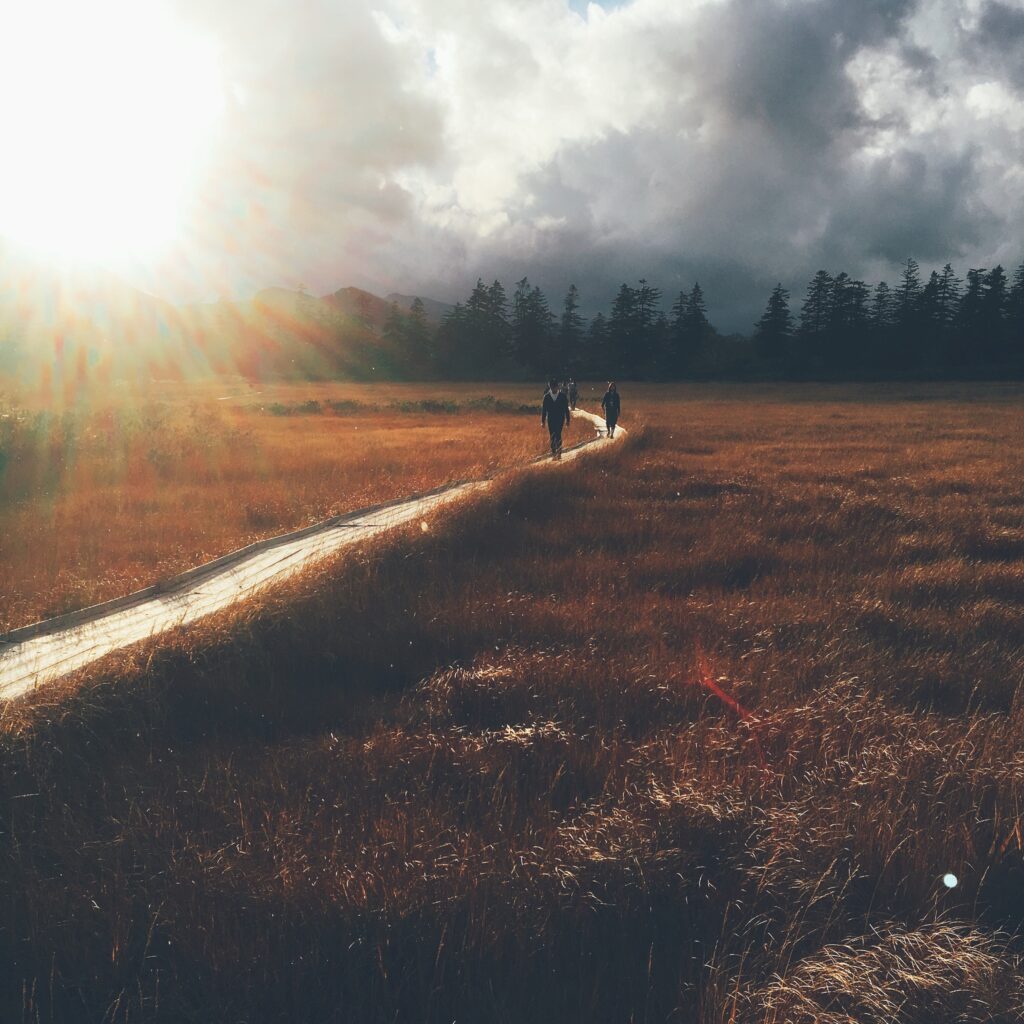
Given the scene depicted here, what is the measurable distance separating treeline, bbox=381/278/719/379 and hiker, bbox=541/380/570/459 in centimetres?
7843

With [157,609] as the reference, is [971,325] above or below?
Answer: above

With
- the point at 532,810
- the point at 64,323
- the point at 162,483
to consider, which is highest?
the point at 64,323

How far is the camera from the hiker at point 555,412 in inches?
715

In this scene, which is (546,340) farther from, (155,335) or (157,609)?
(157,609)

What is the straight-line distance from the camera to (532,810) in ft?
11.6

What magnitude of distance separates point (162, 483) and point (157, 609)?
9.48 m

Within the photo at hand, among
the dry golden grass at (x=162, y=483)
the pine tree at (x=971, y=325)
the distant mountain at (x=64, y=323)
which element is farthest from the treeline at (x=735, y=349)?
the dry golden grass at (x=162, y=483)

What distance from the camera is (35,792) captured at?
154 inches

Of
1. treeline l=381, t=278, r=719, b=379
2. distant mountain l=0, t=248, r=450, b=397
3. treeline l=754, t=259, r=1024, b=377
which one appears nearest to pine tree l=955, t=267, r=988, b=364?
treeline l=754, t=259, r=1024, b=377

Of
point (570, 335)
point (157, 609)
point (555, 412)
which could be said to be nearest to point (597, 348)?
point (570, 335)

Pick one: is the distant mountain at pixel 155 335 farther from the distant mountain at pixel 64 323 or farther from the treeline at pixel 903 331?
the treeline at pixel 903 331

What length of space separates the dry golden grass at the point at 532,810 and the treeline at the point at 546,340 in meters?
91.8

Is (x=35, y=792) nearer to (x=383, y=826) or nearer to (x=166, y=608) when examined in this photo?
(x=383, y=826)

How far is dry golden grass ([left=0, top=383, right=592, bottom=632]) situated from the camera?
8.36 meters
